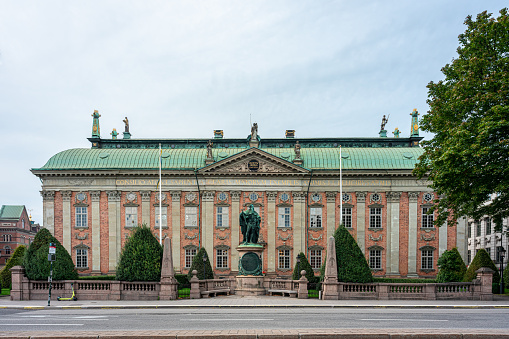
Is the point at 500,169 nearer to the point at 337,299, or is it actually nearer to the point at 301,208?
the point at 337,299

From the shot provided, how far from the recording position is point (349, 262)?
29406mm

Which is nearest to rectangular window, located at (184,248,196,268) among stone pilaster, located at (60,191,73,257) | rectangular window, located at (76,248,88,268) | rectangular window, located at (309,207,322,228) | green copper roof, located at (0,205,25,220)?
rectangular window, located at (76,248,88,268)

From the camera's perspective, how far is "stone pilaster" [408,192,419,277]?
52.8 meters

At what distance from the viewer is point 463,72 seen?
28.9 m

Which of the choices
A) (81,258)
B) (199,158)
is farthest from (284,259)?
(81,258)

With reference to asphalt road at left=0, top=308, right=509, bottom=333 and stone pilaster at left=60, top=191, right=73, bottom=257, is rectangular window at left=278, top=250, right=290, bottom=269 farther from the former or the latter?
asphalt road at left=0, top=308, right=509, bottom=333

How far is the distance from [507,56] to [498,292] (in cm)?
2006

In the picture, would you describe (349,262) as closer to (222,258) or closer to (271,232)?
(271,232)

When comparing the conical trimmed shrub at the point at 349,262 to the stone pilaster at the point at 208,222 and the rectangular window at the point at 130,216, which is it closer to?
the stone pilaster at the point at 208,222

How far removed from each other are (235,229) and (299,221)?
757 cm

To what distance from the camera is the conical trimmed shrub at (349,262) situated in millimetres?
29094

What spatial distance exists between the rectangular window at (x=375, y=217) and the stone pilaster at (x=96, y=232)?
105 feet

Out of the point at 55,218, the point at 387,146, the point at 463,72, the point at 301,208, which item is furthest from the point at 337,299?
the point at 55,218

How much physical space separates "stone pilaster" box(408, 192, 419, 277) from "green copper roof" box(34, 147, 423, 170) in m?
3.81
